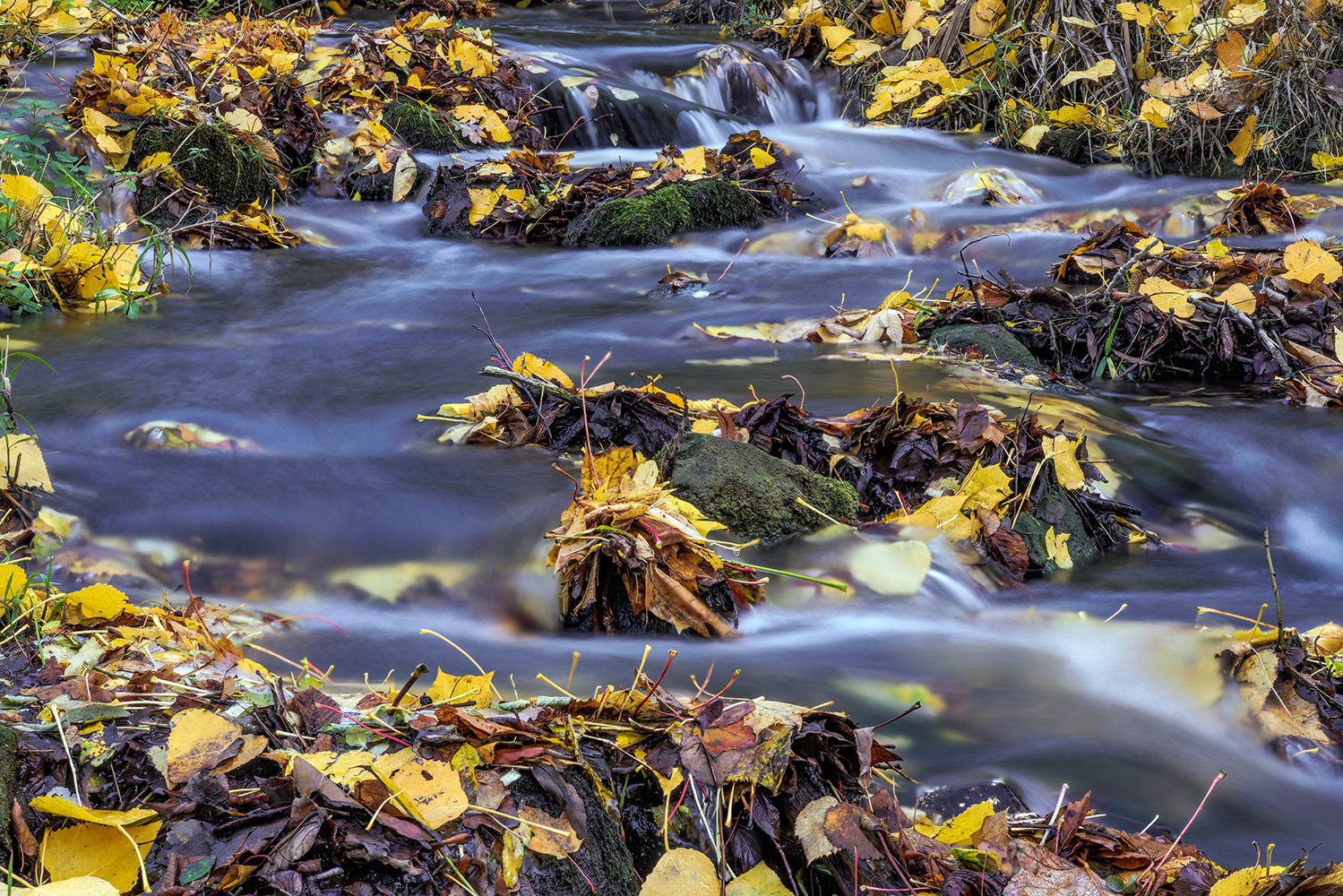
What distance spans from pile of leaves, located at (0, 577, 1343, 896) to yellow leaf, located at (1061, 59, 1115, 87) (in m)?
6.35

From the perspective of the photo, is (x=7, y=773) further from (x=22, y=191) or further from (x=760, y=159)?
(x=760, y=159)

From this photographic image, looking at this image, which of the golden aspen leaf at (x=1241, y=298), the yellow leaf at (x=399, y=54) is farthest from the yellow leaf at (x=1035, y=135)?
the yellow leaf at (x=399, y=54)

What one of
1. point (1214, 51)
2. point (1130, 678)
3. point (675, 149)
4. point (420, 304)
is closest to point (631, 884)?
point (1130, 678)

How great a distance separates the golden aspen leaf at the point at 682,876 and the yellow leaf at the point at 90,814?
0.65m

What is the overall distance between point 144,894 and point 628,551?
1.17 meters

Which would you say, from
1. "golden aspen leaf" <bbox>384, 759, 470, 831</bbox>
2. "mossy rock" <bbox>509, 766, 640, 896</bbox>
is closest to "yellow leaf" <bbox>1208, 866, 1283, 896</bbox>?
"mossy rock" <bbox>509, 766, 640, 896</bbox>

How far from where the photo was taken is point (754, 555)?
246 cm

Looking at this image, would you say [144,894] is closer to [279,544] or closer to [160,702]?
[160,702]

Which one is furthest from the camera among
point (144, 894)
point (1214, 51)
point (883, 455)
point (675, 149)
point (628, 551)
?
point (675, 149)

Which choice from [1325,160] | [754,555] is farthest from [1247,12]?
[754,555]

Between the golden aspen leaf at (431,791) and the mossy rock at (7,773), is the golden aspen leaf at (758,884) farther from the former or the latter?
the mossy rock at (7,773)

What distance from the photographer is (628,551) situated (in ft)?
7.21

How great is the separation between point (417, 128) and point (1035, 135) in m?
4.30

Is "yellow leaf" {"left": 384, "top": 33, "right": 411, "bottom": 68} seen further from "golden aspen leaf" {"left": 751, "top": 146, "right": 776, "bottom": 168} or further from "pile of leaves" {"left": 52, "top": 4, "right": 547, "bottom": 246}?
"golden aspen leaf" {"left": 751, "top": 146, "right": 776, "bottom": 168}
